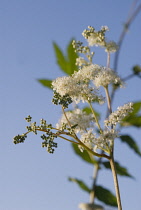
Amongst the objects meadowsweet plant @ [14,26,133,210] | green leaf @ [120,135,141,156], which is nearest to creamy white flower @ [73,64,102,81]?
meadowsweet plant @ [14,26,133,210]

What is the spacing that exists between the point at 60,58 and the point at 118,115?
1.43 meters

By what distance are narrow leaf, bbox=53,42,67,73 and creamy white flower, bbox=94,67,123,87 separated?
82 cm

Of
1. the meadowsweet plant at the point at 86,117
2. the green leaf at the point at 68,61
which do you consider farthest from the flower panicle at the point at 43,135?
the green leaf at the point at 68,61

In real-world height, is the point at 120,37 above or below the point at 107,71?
above

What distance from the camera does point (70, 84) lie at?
2842 mm

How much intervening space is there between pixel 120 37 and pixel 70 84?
31.6 inches

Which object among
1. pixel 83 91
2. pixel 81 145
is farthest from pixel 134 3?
pixel 81 145

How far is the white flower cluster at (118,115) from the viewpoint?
2.81 metres

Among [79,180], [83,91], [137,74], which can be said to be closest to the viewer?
[83,91]

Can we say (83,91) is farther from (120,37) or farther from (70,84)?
→ (120,37)

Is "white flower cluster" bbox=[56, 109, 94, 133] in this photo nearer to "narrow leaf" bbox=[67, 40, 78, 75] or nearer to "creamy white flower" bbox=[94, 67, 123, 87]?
"creamy white flower" bbox=[94, 67, 123, 87]

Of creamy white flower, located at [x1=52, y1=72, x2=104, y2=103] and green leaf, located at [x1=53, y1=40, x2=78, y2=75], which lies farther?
green leaf, located at [x1=53, y1=40, x2=78, y2=75]

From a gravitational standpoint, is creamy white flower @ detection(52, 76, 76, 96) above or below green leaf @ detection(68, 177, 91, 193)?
above

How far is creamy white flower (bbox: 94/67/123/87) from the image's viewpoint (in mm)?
2975
